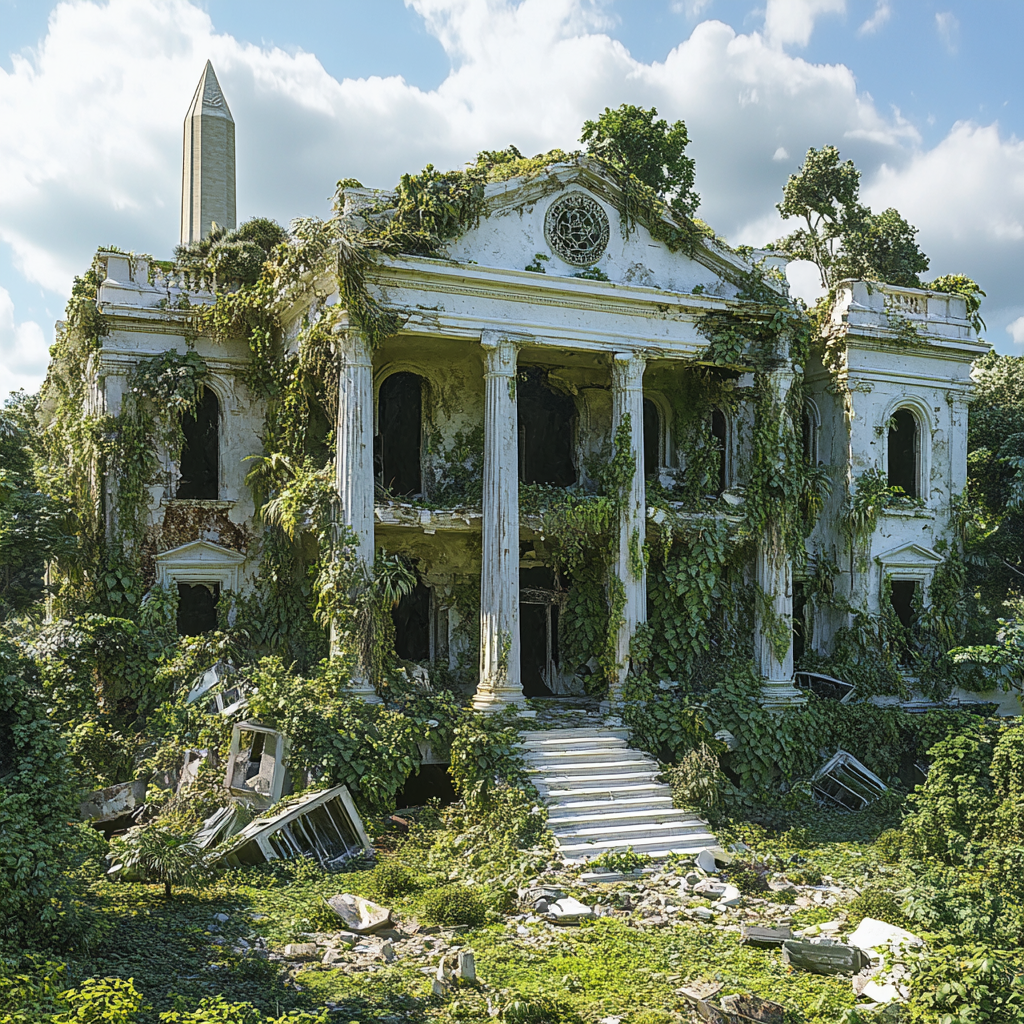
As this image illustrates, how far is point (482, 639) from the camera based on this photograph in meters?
15.2

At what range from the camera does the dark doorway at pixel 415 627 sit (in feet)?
60.3

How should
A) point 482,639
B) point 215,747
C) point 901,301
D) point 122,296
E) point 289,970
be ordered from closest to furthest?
point 289,970 → point 215,747 → point 482,639 → point 122,296 → point 901,301

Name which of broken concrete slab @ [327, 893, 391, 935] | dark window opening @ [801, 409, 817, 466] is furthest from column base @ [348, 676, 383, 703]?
dark window opening @ [801, 409, 817, 466]

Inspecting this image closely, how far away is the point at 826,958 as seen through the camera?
9.18 m

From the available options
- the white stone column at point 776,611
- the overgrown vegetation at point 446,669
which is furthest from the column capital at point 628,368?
the white stone column at point 776,611

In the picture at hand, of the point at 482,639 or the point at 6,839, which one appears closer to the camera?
the point at 6,839

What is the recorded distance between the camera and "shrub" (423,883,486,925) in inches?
400

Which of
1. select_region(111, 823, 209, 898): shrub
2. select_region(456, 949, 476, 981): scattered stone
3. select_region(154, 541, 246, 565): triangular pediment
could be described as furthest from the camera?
select_region(154, 541, 246, 565): triangular pediment

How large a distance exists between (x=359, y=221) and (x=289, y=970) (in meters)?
10.6

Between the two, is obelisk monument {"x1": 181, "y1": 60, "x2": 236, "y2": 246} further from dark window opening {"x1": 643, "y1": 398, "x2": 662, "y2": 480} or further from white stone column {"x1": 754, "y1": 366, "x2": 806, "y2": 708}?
white stone column {"x1": 754, "y1": 366, "x2": 806, "y2": 708}

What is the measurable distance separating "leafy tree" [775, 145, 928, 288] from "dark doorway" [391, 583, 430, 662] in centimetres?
1442

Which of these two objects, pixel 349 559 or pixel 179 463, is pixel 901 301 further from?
pixel 179 463

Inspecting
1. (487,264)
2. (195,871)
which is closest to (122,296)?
(487,264)

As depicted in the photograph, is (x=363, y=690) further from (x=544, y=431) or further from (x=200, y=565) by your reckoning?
(x=544, y=431)
